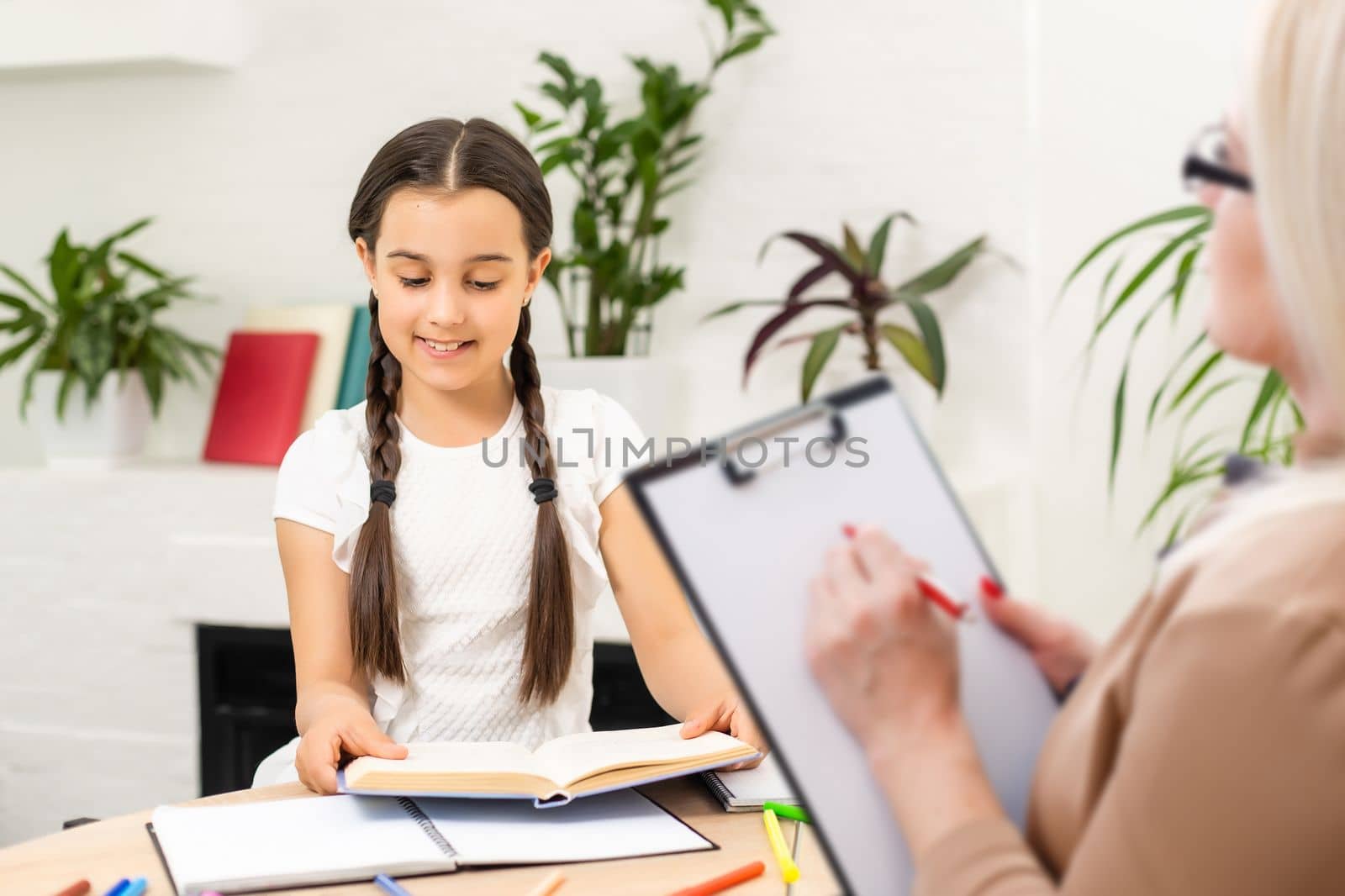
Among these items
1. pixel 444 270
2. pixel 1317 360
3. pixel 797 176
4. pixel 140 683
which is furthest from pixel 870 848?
pixel 140 683

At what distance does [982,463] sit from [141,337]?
5.38ft

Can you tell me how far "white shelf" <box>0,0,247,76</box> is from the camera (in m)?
2.55

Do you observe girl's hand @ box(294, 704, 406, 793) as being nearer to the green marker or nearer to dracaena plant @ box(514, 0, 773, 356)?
the green marker

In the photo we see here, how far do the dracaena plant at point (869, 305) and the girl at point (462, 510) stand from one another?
75 centimetres

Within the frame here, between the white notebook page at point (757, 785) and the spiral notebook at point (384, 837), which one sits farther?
the white notebook page at point (757, 785)

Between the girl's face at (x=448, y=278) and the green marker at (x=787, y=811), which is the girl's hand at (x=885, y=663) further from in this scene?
the girl's face at (x=448, y=278)

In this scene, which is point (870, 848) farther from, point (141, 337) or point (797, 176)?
point (141, 337)

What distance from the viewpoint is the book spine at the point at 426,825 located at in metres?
0.95

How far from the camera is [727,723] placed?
1225mm

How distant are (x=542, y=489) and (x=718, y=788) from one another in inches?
16.7

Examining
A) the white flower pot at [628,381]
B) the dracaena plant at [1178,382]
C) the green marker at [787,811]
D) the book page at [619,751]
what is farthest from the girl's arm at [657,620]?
the dracaena plant at [1178,382]

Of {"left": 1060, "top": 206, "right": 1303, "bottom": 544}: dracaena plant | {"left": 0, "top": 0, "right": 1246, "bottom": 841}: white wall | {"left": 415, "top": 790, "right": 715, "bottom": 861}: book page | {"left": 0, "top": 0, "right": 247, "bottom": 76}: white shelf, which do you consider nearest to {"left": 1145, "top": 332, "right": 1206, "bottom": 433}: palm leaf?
{"left": 1060, "top": 206, "right": 1303, "bottom": 544}: dracaena plant

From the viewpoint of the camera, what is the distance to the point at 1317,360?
0.55 meters

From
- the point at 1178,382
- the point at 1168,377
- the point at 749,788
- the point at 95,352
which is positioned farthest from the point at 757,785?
the point at 95,352
